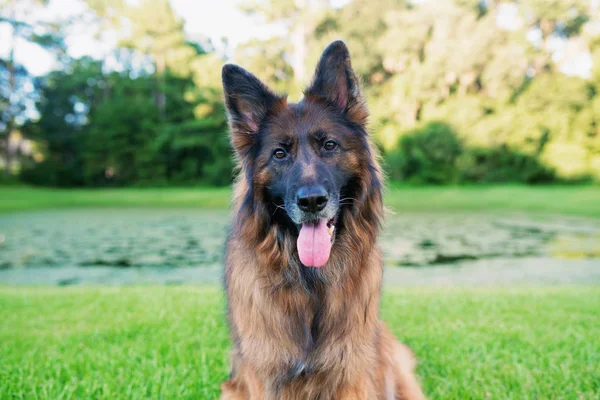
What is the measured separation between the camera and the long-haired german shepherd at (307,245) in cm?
276

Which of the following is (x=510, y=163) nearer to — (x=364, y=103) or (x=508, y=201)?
(x=508, y=201)

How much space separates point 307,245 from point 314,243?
0.04 metres

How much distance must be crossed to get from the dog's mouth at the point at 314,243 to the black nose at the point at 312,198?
0.10 metres

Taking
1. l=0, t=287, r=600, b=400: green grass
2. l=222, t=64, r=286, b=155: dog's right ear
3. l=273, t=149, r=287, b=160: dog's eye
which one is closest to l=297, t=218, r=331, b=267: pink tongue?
l=273, t=149, r=287, b=160: dog's eye

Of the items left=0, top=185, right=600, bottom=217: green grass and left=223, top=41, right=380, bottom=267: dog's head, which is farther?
left=0, top=185, right=600, bottom=217: green grass

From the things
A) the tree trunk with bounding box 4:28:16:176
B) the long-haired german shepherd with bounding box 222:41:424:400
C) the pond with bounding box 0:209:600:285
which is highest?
the tree trunk with bounding box 4:28:16:176

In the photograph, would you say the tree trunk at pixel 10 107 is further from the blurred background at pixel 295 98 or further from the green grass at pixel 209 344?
the green grass at pixel 209 344

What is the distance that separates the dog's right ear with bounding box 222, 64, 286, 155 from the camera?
9.90 feet

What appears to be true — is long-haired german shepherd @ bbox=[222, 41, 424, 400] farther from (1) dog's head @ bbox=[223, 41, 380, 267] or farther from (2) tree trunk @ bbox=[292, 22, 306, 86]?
(2) tree trunk @ bbox=[292, 22, 306, 86]

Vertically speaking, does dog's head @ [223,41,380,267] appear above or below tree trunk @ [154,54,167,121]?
below

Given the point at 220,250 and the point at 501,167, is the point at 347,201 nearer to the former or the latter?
the point at 220,250

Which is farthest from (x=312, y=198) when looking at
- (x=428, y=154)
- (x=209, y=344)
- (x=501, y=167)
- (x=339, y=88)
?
(x=501, y=167)

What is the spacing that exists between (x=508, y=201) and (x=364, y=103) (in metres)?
23.5

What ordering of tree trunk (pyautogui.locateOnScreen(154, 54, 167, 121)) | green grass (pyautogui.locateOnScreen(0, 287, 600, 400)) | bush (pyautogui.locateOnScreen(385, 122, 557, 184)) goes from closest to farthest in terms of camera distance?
1. green grass (pyautogui.locateOnScreen(0, 287, 600, 400))
2. bush (pyautogui.locateOnScreen(385, 122, 557, 184))
3. tree trunk (pyautogui.locateOnScreen(154, 54, 167, 121))
